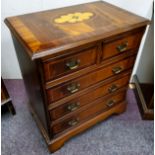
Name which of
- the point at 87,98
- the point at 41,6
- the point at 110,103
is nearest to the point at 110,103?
the point at 110,103

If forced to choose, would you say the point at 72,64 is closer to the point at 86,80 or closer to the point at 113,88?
the point at 86,80

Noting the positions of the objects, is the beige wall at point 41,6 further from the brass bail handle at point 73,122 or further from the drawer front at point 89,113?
the brass bail handle at point 73,122

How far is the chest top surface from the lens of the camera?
32.8 inches

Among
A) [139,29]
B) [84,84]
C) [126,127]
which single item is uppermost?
[139,29]

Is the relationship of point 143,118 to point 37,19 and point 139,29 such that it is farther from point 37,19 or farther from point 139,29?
point 37,19

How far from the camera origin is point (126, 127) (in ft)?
5.05

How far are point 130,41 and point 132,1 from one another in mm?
567

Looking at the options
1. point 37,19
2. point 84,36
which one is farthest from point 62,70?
point 37,19

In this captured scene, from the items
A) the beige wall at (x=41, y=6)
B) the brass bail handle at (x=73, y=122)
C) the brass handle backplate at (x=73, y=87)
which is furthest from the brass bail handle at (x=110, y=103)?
the beige wall at (x=41, y=6)

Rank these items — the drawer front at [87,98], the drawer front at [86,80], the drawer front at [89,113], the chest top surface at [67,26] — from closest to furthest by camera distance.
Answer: the chest top surface at [67,26]
the drawer front at [86,80]
the drawer front at [87,98]
the drawer front at [89,113]

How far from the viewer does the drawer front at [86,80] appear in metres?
1.01

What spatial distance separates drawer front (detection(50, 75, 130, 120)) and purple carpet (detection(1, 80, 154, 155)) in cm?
37

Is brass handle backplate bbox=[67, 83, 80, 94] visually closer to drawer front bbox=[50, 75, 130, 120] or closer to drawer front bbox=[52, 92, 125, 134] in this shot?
drawer front bbox=[50, 75, 130, 120]

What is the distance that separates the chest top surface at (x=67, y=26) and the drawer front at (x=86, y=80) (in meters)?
0.26
